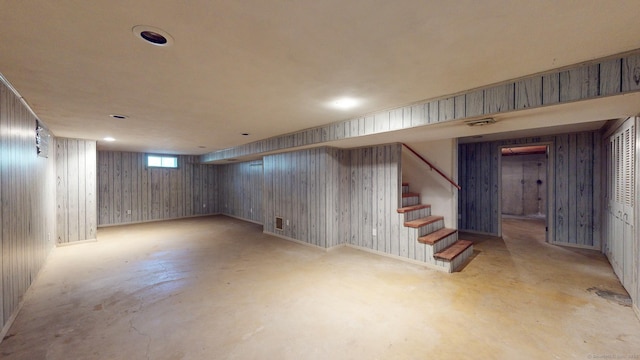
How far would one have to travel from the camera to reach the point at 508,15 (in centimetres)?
133

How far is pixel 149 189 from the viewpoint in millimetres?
8125

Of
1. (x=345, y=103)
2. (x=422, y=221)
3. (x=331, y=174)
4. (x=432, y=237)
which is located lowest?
(x=432, y=237)

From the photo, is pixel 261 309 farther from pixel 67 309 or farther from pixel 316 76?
pixel 316 76

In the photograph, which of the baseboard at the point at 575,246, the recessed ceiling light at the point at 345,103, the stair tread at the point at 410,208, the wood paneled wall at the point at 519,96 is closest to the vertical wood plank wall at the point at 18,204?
the recessed ceiling light at the point at 345,103

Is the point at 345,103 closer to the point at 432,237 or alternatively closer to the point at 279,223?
the point at 432,237

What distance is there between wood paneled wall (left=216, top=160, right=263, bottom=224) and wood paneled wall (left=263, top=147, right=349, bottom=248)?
2.16 m

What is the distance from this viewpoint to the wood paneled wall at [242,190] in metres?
7.89

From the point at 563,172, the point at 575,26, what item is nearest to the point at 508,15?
the point at 575,26

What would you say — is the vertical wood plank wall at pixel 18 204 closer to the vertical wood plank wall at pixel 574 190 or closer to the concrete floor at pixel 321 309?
the concrete floor at pixel 321 309

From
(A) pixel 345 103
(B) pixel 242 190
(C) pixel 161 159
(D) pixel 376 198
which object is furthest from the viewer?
(B) pixel 242 190

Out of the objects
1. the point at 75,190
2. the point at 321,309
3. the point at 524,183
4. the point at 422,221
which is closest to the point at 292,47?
the point at 321,309

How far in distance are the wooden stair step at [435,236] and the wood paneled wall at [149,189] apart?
8020 mm

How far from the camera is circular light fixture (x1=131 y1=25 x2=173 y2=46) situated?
1.43 metres

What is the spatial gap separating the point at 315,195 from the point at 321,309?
2619 mm
